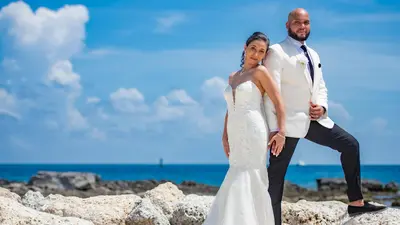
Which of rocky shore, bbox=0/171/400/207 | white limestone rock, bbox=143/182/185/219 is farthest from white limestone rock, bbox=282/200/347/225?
rocky shore, bbox=0/171/400/207

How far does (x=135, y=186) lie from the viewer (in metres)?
34.9

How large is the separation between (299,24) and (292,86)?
23.7 inches

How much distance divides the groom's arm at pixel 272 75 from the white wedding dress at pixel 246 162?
0.06 meters

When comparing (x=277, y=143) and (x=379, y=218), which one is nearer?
(x=277, y=143)

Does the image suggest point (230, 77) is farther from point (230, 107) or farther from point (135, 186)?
point (135, 186)

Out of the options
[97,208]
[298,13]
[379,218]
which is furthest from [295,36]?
[97,208]

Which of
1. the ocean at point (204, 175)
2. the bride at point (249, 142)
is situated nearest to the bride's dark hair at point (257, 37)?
the bride at point (249, 142)

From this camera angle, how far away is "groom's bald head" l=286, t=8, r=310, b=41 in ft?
22.0

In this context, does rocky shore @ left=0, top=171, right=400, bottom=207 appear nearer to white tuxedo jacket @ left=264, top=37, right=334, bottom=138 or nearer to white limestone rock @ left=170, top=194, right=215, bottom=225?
white limestone rock @ left=170, top=194, right=215, bottom=225

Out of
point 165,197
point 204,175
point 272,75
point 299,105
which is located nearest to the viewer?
point 272,75

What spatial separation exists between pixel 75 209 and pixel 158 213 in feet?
3.56

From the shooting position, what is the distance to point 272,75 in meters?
6.63

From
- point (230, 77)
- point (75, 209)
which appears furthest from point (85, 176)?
point (230, 77)

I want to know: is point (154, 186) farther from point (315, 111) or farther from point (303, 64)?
point (303, 64)
